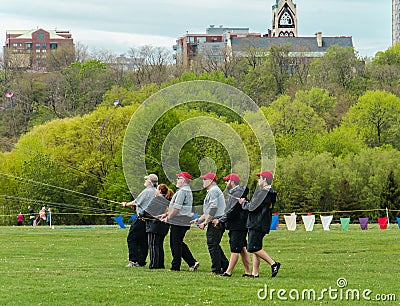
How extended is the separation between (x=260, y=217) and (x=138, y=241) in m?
3.69

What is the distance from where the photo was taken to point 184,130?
56.0 meters

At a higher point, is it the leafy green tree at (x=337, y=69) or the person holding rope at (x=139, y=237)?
the leafy green tree at (x=337, y=69)

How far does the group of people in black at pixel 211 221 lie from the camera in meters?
17.6

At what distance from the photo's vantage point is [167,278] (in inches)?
667

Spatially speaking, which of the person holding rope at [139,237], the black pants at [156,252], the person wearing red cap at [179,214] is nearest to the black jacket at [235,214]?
the person wearing red cap at [179,214]

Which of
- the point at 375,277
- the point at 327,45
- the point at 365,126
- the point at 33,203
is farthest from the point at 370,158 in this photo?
the point at 327,45

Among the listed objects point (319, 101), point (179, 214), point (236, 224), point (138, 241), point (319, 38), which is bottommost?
point (138, 241)

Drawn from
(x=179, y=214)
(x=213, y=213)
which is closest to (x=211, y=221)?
(x=213, y=213)

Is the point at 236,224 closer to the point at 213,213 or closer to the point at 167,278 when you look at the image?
the point at 213,213

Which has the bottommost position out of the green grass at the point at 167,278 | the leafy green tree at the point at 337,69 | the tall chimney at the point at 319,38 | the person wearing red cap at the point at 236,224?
the green grass at the point at 167,278

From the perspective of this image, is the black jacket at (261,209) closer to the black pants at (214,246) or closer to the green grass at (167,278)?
the green grass at (167,278)

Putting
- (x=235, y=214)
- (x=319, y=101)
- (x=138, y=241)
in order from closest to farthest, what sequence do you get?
(x=235, y=214) < (x=138, y=241) < (x=319, y=101)

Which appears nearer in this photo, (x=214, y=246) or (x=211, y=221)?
(x=211, y=221)

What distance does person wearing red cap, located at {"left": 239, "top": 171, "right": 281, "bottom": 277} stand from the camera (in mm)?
17453
